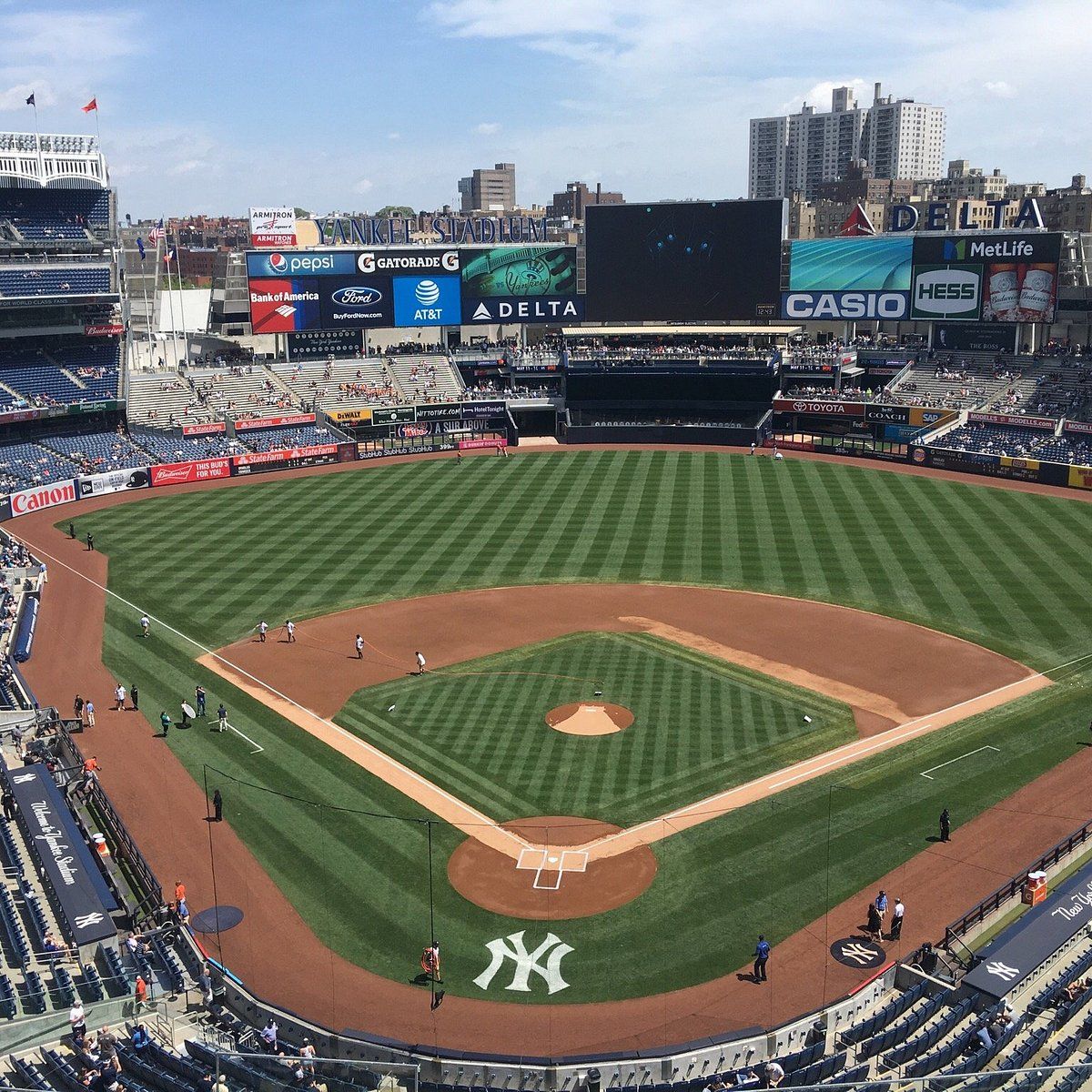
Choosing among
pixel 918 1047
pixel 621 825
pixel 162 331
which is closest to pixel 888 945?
pixel 918 1047

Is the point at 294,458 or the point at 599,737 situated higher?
the point at 294,458

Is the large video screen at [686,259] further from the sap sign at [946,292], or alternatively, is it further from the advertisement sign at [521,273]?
the sap sign at [946,292]

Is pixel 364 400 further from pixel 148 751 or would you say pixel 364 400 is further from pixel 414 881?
pixel 414 881

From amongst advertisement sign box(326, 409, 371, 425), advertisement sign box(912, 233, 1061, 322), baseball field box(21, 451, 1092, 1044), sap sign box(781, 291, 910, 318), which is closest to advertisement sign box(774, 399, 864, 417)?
sap sign box(781, 291, 910, 318)

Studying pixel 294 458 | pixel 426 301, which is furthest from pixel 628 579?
pixel 426 301

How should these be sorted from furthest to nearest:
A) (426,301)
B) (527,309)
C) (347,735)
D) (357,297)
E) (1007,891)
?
(527,309) → (426,301) → (357,297) → (347,735) → (1007,891)

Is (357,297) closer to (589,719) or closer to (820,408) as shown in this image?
(820,408)
